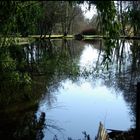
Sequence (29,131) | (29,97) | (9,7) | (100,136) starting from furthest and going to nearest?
(29,97), (29,131), (100,136), (9,7)

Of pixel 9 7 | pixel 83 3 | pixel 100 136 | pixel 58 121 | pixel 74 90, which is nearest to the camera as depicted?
pixel 83 3

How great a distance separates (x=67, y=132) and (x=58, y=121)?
1278mm

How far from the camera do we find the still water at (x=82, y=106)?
1173 cm

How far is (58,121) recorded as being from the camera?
12547 millimetres

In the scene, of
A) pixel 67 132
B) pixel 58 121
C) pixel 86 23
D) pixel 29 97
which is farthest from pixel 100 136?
pixel 86 23

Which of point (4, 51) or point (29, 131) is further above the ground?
point (4, 51)

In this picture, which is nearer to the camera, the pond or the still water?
the pond

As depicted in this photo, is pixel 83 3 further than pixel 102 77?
No

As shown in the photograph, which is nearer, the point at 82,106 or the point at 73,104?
the point at 82,106

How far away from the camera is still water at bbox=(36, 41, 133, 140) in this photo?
1173 centimetres

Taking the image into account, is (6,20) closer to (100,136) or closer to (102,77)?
(100,136)

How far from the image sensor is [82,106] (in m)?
14.8

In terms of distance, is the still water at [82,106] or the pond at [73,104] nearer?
the pond at [73,104]

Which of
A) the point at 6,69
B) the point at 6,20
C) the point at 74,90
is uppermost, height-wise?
the point at 6,20
